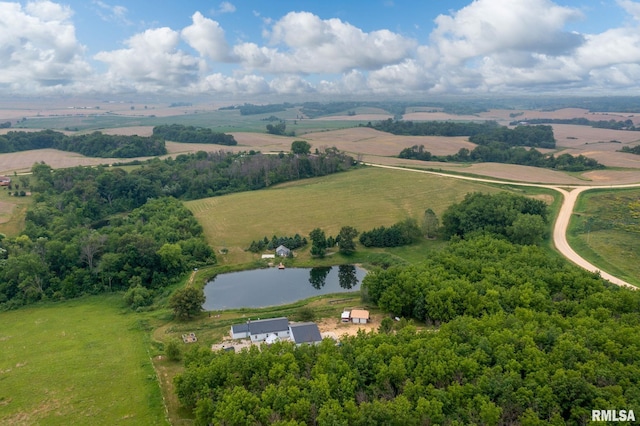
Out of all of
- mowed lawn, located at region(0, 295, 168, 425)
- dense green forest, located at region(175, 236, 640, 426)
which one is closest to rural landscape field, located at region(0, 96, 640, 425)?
mowed lawn, located at region(0, 295, 168, 425)

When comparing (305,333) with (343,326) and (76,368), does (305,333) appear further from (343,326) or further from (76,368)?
(76,368)

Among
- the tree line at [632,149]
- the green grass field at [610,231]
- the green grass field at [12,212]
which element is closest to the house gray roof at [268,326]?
the green grass field at [610,231]

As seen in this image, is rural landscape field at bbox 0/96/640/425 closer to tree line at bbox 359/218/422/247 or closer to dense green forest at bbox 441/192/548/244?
tree line at bbox 359/218/422/247

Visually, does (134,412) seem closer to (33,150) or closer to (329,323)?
(329,323)

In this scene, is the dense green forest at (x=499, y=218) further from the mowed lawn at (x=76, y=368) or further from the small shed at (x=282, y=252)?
the mowed lawn at (x=76, y=368)

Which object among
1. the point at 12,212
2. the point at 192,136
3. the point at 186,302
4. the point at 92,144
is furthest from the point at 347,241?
the point at 192,136

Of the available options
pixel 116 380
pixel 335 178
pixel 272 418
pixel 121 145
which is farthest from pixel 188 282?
pixel 121 145
